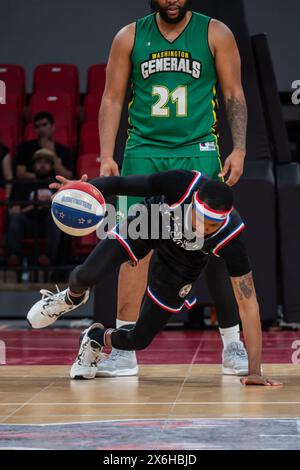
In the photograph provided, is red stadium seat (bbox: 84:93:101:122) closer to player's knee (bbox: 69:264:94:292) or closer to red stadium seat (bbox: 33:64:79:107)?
red stadium seat (bbox: 33:64:79:107)

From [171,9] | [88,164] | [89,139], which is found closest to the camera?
[171,9]

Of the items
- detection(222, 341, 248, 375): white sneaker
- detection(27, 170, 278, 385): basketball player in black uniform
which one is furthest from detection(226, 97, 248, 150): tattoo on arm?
detection(222, 341, 248, 375): white sneaker

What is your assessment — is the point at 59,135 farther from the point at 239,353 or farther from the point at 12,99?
the point at 239,353

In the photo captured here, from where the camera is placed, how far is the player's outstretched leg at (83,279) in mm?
4188

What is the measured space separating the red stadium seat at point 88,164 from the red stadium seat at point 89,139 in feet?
0.74

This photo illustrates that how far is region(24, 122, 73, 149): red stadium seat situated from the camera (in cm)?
971

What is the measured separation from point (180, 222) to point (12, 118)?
615cm

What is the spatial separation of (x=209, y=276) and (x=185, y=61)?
1003 millimetres

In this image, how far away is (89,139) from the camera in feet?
31.4

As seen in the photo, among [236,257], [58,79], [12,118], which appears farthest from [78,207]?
[58,79]

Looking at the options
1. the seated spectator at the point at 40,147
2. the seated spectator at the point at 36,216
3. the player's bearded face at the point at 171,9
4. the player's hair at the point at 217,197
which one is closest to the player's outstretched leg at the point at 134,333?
the player's hair at the point at 217,197

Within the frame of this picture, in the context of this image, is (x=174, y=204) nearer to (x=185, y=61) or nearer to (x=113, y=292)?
(x=185, y=61)
